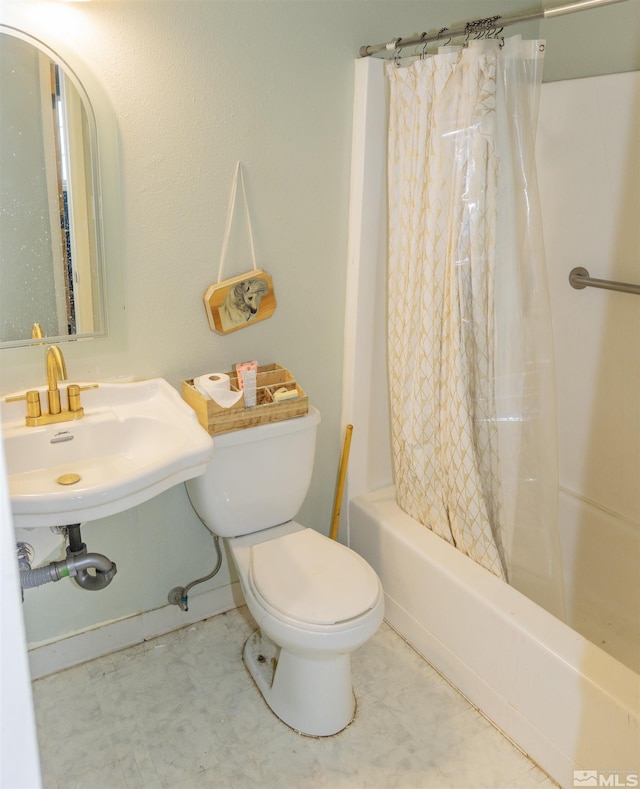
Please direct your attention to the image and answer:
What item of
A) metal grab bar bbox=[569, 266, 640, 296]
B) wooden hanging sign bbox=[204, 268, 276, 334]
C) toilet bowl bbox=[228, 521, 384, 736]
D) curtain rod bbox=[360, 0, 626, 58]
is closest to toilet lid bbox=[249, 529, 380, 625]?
toilet bowl bbox=[228, 521, 384, 736]

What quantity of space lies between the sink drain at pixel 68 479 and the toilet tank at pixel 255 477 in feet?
1.22

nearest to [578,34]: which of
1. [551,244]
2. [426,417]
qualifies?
[551,244]

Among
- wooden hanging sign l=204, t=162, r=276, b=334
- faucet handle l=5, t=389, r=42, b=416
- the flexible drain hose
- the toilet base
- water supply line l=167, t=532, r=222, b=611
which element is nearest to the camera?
the flexible drain hose

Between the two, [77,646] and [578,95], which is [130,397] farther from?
[578,95]

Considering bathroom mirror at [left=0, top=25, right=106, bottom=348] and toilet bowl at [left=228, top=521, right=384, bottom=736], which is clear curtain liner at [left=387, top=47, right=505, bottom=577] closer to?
toilet bowl at [left=228, top=521, right=384, bottom=736]

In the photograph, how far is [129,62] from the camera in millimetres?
1594

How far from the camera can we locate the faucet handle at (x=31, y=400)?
62.9 inches

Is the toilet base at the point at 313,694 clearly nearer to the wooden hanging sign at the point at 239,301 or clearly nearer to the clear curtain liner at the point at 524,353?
the clear curtain liner at the point at 524,353

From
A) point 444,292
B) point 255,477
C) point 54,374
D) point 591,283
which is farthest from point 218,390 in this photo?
point 591,283

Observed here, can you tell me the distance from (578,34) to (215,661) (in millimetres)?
2355

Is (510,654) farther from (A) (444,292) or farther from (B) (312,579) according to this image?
(A) (444,292)

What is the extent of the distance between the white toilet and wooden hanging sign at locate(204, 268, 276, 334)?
333mm

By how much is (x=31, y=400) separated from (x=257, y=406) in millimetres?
582

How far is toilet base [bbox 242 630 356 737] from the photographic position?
5.72ft
